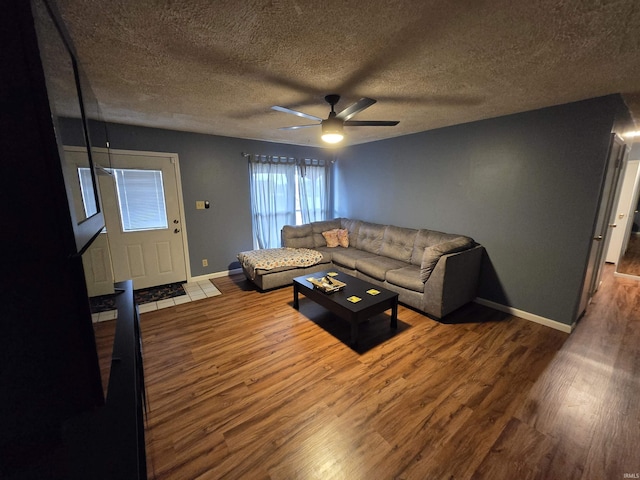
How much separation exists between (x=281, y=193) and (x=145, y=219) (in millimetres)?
2210

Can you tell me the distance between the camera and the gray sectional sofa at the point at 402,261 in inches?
115

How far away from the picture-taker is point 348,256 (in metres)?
4.16

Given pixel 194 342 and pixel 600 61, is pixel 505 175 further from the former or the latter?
pixel 194 342

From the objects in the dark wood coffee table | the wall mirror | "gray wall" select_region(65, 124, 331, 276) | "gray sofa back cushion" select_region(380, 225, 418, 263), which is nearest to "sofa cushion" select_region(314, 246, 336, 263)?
"gray sofa back cushion" select_region(380, 225, 418, 263)

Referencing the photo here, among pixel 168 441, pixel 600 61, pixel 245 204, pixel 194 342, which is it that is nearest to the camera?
pixel 168 441

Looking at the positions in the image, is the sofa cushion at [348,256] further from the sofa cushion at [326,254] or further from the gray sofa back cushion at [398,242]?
the gray sofa back cushion at [398,242]

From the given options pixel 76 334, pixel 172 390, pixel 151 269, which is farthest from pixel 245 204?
pixel 76 334

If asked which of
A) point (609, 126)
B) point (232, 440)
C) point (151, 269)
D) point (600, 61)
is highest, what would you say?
point (600, 61)

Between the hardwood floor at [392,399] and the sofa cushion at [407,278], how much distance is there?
1.25 ft

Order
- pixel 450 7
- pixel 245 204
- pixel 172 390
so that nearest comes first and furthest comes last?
pixel 450 7 → pixel 172 390 → pixel 245 204

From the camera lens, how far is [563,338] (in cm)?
262

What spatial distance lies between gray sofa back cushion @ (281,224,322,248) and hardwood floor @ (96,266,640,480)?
5.90 ft

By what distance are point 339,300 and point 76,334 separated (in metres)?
2.18

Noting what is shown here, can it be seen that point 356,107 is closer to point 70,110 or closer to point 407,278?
point 70,110
